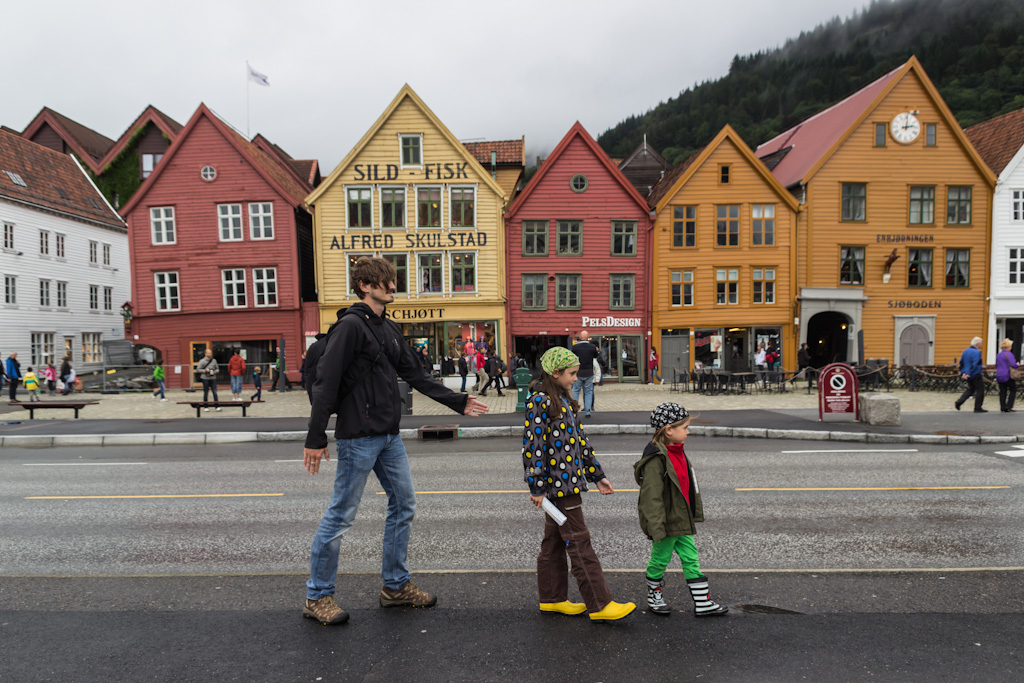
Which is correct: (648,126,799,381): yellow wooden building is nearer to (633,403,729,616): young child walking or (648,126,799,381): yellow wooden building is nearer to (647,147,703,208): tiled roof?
(647,147,703,208): tiled roof

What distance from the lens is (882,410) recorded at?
520 inches

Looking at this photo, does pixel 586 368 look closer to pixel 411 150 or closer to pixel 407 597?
pixel 407 597

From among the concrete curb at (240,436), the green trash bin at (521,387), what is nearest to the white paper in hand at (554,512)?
the concrete curb at (240,436)

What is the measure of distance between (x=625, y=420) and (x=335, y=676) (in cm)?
1183

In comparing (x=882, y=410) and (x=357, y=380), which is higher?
(x=357, y=380)

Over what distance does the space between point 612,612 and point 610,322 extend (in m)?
26.4

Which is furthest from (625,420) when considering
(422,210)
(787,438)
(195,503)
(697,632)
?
(422,210)

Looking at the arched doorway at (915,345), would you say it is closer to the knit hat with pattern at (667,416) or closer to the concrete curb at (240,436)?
the concrete curb at (240,436)

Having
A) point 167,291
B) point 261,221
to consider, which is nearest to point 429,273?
point 261,221

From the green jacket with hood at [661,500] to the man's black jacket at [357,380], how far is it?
4.40 feet

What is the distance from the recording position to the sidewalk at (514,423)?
41.3 feet

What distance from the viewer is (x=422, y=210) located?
96.7 feet

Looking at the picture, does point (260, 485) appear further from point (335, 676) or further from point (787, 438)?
point (787, 438)

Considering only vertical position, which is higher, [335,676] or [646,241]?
[646,241]
